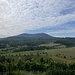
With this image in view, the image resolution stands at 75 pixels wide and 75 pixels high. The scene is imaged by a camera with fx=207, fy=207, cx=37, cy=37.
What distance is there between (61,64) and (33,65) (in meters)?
14.4

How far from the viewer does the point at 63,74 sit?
8975 cm

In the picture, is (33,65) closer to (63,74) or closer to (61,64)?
(61,64)

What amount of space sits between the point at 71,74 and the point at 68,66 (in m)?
13.4

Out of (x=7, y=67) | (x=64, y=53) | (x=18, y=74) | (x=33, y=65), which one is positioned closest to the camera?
(x=18, y=74)

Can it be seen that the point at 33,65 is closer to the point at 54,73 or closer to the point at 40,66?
the point at 40,66

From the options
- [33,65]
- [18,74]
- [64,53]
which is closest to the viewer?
[18,74]

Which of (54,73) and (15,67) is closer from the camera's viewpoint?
(54,73)

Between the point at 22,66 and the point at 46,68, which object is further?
the point at 22,66

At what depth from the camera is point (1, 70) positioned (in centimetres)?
9244

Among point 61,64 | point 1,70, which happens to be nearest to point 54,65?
point 61,64

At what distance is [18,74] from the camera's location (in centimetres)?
7831

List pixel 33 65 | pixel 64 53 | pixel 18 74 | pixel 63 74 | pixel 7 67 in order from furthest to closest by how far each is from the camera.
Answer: pixel 64 53
pixel 33 65
pixel 7 67
pixel 63 74
pixel 18 74

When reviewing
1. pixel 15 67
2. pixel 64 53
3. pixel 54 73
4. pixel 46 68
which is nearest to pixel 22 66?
pixel 15 67

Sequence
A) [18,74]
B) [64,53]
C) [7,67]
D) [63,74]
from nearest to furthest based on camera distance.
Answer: [18,74] < [63,74] < [7,67] < [64,53]
